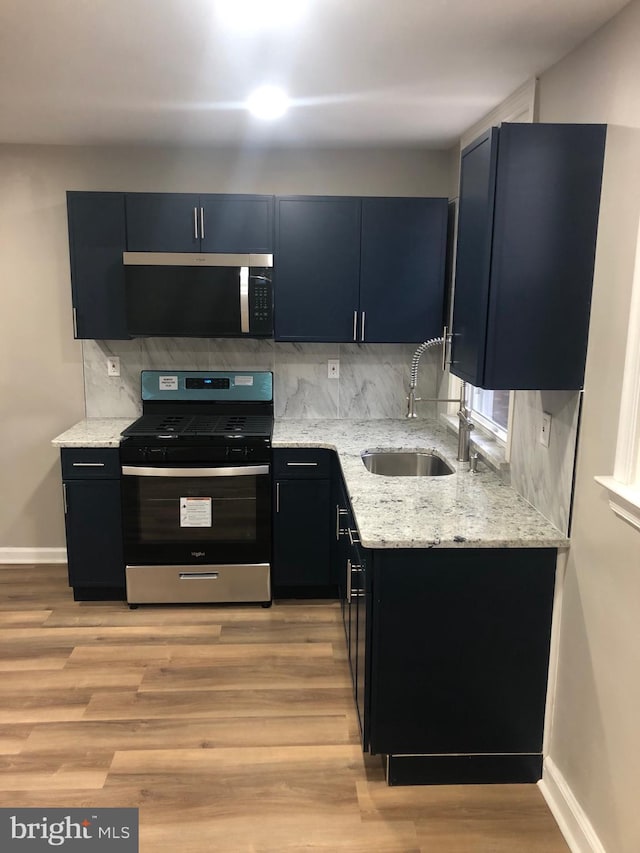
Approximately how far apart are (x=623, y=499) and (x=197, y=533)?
7.36 ft

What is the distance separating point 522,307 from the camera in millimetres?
1991

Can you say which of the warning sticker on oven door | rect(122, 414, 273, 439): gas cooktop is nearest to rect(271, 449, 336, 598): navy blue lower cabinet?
rect(122, 414, 273, 439): gas cooktop

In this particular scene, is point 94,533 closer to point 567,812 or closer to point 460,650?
point 460,650

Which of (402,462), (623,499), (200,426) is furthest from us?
(200,426)

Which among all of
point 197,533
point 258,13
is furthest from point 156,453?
point 258,13

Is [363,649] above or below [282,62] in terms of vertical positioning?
below

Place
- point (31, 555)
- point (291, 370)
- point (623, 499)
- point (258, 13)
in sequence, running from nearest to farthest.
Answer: point (623, 499) → point (258, 13) → point (291, 370) → point (31, 555)

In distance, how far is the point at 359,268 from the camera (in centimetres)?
344

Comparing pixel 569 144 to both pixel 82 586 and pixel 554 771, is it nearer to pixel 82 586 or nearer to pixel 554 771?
pixel 554 771

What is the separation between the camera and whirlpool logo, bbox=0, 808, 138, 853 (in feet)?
6.42

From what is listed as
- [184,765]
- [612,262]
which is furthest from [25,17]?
[184,765]

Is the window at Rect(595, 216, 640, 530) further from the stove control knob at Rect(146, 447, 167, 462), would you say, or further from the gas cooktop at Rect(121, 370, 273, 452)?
the gas cooktop at Rect(121, 370, 273, 452)

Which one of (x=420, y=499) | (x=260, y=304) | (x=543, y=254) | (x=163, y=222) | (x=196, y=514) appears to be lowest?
(x=196, y=514)

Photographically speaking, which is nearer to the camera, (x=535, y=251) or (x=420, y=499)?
(x=535, y=251)
